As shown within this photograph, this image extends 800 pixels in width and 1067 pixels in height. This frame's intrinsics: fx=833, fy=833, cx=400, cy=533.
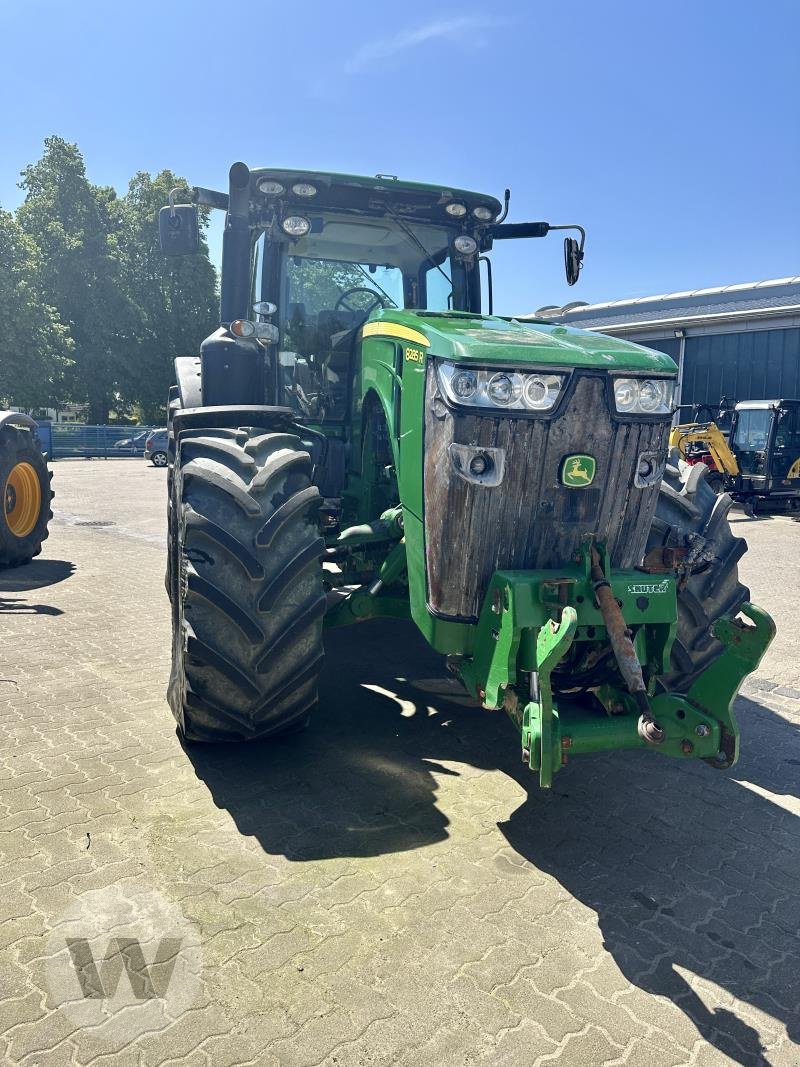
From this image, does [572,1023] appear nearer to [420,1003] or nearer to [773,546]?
[420,1003]

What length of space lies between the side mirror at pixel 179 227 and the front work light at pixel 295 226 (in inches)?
21.7

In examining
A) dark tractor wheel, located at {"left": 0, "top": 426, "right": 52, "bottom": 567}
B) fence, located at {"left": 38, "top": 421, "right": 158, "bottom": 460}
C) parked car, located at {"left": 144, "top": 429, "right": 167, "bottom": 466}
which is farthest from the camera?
fence, located at {"left": 38, "top": 421, "right": 158, "bottom": 460}

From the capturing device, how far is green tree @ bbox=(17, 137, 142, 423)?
40.0m

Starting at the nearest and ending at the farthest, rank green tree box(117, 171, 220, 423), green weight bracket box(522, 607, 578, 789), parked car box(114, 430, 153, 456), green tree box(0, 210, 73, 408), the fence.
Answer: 1. green weight bracket box(522, 607, 578, 789)
2. green tree box(0, 210, 73, 408)
3. the fence
4. parked car box(114, 430, 153, 456)
5. green tree box(117, 171, 220, 423)

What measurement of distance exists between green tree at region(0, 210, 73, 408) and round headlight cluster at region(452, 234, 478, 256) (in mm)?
34886

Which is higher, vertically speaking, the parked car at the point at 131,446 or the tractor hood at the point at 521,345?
the tractor hood at the point at 521,345

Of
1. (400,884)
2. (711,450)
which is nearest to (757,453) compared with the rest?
(711,450)

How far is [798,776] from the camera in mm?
4086

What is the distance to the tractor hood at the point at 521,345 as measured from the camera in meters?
3.15

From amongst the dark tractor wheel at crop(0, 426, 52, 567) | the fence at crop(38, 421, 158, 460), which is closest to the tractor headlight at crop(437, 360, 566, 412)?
the dark tractor wheel at crop(0, 426, 52, 567)

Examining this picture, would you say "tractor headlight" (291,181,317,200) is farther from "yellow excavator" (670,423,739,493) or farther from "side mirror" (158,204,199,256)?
"yellow excavator" (670,423,739,493)

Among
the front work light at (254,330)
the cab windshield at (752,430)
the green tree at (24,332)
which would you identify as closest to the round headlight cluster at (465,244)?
the front work light at (254,330)

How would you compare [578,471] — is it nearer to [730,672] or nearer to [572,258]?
[730,672]

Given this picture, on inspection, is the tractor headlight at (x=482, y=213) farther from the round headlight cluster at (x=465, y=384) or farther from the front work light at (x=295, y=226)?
the round headlight cluster at (x=465, y=384)
